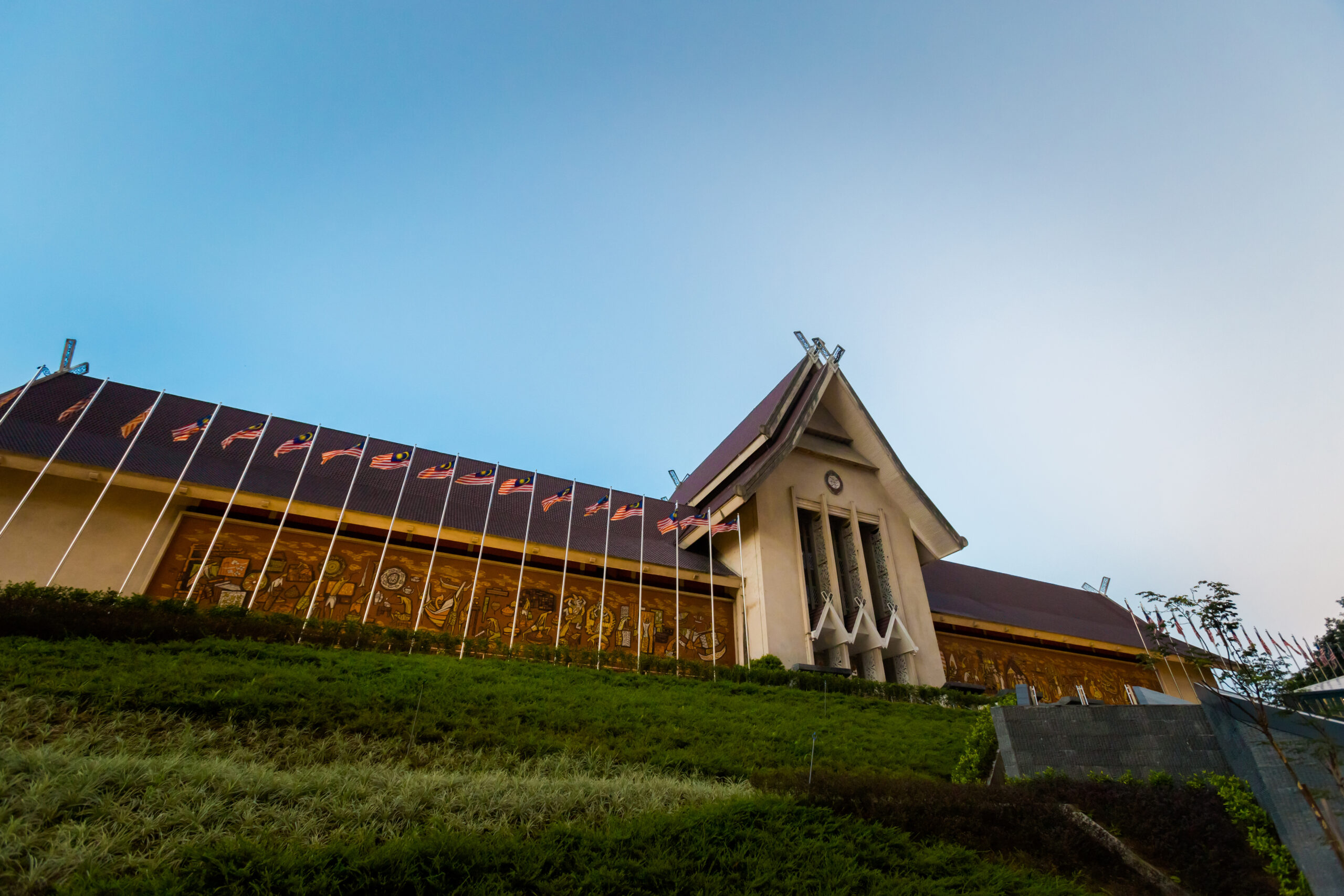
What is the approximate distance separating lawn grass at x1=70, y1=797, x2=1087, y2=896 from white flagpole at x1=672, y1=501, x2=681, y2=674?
32.7 ft

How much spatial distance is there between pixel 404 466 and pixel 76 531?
595 centimetres

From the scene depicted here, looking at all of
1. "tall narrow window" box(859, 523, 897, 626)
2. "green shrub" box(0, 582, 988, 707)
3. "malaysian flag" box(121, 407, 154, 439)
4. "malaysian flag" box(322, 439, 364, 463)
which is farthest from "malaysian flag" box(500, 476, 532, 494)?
"tall narrow window" box(859, 523, 897, 626)

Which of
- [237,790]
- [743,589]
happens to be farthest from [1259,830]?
[743,589]

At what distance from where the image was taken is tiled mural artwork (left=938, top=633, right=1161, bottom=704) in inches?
790

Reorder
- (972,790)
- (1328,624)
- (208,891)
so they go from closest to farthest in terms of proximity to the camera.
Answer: (208,891) → (972,790) → (1328,624)

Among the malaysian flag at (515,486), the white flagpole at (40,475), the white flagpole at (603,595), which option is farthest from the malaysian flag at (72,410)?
the white flagpole at (603,595)

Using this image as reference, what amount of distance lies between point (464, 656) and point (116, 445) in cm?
859

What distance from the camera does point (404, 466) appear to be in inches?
608

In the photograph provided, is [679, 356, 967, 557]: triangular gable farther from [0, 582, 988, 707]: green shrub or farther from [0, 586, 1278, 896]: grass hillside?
[0, 586, 1278, 896]: grass hillside

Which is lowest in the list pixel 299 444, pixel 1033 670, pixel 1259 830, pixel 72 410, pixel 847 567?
pixel 1259 830

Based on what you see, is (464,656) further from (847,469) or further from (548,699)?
(847,469)

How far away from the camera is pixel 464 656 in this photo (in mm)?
12734

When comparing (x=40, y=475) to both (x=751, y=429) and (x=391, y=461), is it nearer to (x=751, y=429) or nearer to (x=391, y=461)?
(x=391, y=461)

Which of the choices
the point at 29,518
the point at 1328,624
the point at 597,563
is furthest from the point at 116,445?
the point at 1328,624
